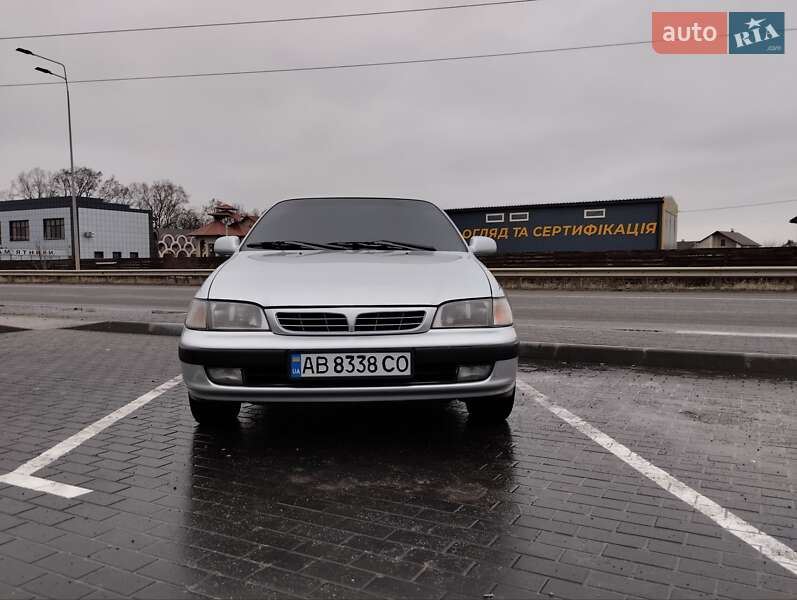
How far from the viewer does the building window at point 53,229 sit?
5538cm

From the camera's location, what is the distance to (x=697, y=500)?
296 centimetres

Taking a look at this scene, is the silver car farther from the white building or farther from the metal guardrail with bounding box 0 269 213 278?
the white building

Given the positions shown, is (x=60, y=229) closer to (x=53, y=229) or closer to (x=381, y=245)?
(x=53, y=229)

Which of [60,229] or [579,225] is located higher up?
[60,229]

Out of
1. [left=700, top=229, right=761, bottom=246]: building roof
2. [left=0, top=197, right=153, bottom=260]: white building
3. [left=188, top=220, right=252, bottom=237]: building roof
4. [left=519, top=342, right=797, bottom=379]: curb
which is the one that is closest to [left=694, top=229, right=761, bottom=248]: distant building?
[left=700, top=229, right=761, bottom=246]: building roof

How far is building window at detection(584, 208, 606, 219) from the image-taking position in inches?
1218

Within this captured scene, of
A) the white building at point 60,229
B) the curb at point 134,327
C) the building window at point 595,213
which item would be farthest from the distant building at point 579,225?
the white building at point 60,229

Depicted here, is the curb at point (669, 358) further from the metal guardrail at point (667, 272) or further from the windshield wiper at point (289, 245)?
the metal guardrail at point (667, 272)

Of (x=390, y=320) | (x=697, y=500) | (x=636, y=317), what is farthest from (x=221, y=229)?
(x=697, y=500)

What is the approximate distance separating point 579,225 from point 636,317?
21538mm

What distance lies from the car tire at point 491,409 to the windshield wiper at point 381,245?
1226mm

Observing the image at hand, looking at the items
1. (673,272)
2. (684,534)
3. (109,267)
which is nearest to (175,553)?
(684,534)

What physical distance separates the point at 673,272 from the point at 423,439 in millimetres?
17251

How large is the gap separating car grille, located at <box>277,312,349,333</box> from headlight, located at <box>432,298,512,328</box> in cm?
53
